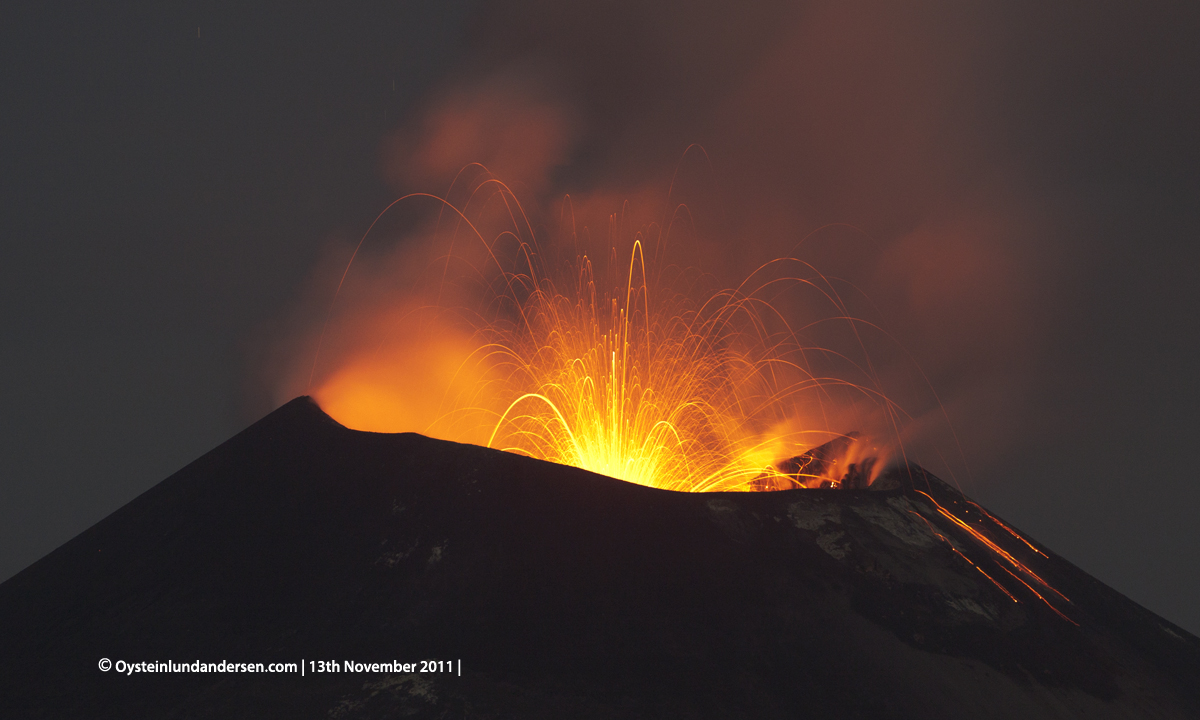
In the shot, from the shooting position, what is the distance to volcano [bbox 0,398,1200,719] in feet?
25.5

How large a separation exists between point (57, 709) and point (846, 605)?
8.81 meters

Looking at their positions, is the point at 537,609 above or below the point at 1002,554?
below

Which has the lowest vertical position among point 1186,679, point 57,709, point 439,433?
point 1186,679

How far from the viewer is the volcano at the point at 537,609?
7.77 meters

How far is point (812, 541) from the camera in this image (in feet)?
33.1

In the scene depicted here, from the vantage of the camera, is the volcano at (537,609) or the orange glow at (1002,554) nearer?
the volcano at (537,609)

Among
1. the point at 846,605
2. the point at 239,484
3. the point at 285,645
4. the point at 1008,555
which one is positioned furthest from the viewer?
the point at 1008,555

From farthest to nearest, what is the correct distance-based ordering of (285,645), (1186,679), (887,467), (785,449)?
(785,449) → (887,467) → (1186,679) → (285,645)

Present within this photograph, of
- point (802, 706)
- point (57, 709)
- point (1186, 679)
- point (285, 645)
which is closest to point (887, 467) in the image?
point (1186, 679)

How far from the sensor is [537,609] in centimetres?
852

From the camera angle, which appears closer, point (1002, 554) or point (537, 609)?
point (537, 609)

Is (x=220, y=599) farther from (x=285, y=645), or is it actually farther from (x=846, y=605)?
(x=846, y=605)

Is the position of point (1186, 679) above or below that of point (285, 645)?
below

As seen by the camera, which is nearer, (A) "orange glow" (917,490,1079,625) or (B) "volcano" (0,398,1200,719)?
(B) "volcano" (0,398,1200,719)
